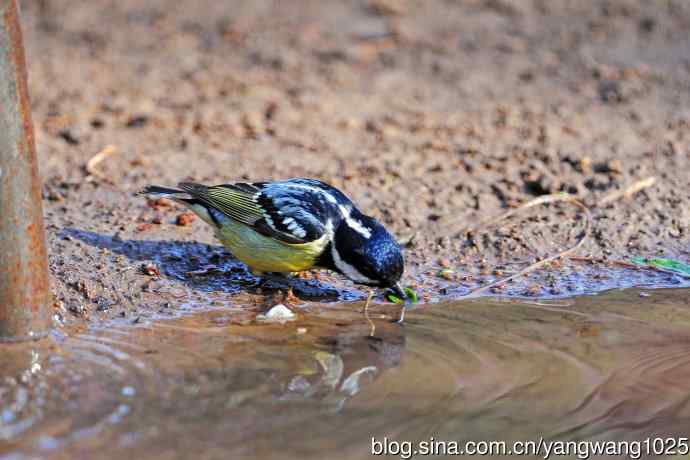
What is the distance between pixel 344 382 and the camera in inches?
233

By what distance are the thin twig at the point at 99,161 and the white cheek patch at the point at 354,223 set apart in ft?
9.94

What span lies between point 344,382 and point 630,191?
4500 mm

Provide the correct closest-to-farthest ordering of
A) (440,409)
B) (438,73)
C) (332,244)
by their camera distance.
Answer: (440,409)
(332,244)
(438,73)

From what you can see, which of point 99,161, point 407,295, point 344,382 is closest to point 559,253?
point 407,295

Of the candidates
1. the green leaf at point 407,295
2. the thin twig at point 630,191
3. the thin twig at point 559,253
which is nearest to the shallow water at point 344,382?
the green leaf at point 407,295

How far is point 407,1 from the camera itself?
13.3 m

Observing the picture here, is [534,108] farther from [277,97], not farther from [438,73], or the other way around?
[277,97]

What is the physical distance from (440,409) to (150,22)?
9.01 metres

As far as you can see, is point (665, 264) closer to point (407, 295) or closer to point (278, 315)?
point (407, 295)

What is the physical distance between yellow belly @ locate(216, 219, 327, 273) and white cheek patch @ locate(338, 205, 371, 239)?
0.75 ft

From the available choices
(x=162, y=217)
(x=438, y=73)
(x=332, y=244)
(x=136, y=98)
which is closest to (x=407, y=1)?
(x=438, y=73)

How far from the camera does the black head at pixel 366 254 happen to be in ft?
22.6

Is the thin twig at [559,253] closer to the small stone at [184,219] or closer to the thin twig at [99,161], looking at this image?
the small stone at [184,219]

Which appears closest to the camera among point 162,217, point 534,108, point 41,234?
point 41,234
